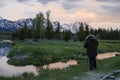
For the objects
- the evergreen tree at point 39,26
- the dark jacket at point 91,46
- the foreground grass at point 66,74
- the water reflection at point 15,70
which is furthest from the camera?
the evergreen tree at point 39,26

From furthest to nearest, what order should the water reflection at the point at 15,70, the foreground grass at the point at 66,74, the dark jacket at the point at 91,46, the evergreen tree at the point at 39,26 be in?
the evergreen tree at the point at 39,26 < the water reflection at the point at 15,70 < the dark jacket at the point at 91,46 < the foreground grass at the point at 66,74

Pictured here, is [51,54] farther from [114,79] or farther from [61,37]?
[61,37]

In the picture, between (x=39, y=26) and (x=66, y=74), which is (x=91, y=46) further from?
(x=39, y=26)

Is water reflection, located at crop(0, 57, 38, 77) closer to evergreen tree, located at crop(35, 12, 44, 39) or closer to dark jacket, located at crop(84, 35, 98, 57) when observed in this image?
dark jacket, located at crop(84, 35, 98, 57)

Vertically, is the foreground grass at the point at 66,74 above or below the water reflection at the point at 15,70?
above

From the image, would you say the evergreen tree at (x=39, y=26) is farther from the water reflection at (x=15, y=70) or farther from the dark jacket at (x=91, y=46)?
the dark jacket at (x=91, y=46)

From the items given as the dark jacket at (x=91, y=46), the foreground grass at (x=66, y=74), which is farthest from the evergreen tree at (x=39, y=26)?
the dark jacket at (x=91, y=46)

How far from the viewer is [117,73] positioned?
21.1 meters

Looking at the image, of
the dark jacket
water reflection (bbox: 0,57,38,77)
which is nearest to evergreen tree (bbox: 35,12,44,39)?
water reflection (bbox: 0,57,38,77)

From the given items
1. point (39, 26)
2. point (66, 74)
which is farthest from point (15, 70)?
point (39, 26)

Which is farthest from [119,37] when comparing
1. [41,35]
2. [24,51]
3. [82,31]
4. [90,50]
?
[90,50]

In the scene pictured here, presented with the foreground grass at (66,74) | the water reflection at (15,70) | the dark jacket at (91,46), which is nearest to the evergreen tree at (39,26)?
the water reflection at (15,70)

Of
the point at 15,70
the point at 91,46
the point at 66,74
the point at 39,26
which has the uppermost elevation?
the point at 91,46

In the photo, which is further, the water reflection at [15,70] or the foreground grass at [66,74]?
the water reflection at [15,70]
